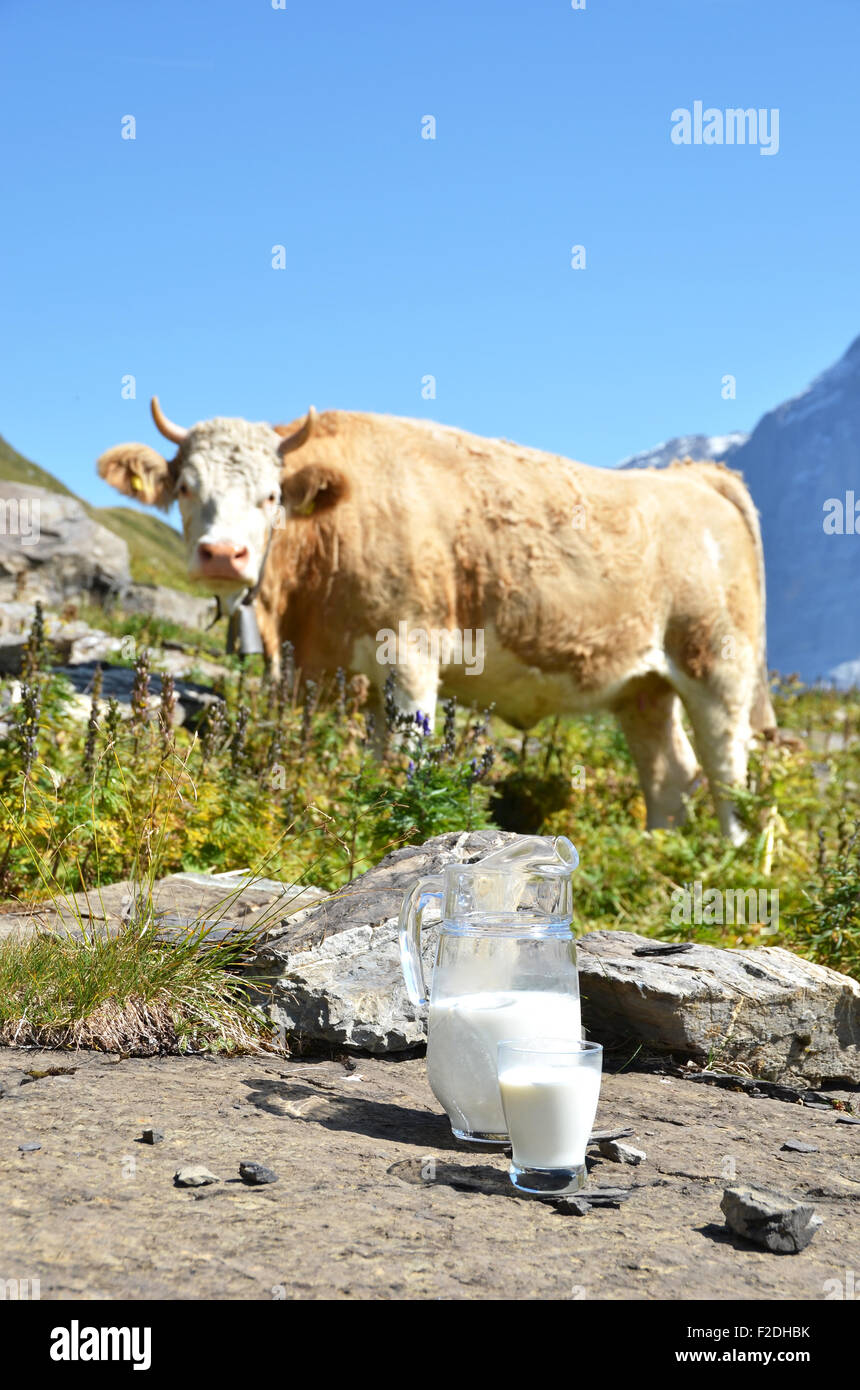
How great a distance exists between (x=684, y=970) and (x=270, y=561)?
14.2ft

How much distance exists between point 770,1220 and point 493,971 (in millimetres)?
778

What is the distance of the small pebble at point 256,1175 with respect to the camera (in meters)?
2.31

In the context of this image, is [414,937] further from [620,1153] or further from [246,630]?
[246,630]

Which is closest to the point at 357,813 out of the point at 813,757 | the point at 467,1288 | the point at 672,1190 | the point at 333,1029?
the point at 333,1029

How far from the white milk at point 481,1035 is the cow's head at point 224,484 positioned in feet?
14.4

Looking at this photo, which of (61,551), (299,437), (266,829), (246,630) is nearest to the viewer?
(266,829)

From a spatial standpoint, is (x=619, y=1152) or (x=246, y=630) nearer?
(x=619, y=1152)

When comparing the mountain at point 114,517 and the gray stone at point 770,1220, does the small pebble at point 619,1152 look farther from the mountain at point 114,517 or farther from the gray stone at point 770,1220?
the mountain at point 114,517

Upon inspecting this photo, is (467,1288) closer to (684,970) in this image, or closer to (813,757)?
(684,970)

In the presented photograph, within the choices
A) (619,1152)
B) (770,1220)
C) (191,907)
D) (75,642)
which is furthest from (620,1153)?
(75,642)

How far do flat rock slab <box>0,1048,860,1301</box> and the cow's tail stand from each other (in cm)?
607

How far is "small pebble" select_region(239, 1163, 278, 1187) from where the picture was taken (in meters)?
2.31

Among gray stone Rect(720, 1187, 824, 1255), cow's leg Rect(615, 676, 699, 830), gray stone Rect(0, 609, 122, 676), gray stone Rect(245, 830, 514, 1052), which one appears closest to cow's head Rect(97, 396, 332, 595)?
gray stone Rect(0, 609, 122, 676)

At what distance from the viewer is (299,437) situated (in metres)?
7.29
